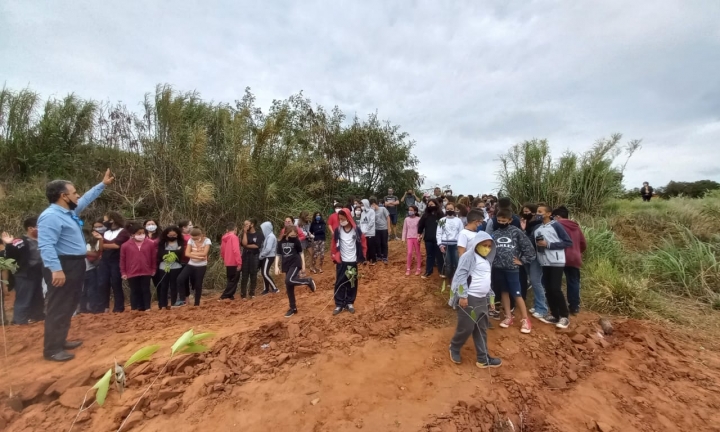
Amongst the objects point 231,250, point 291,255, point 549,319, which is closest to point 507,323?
point 549,319

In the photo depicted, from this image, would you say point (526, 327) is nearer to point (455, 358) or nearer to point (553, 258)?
point (553, 258)

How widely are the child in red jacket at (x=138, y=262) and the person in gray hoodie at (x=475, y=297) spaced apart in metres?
4.74

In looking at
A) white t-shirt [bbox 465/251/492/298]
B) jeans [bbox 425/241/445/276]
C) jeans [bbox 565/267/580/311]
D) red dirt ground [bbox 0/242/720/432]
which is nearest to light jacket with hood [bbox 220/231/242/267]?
red dirt ground [bbox 0/242/720/432]

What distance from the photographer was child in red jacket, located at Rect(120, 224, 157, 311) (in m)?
5.49

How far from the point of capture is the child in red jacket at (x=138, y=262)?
549 centimetres

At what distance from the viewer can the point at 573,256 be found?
4734 millimetres

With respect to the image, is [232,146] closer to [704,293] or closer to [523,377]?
[523,377]

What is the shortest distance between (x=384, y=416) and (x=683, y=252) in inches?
281

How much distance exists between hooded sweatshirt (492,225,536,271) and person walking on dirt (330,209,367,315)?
1.90 meters

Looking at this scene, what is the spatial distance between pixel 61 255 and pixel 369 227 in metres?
5.41

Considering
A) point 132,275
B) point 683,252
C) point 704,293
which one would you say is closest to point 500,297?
point 704,293

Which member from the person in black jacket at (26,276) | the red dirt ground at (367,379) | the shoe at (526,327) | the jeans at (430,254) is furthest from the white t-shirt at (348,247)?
the person in black jacket at (26,276)

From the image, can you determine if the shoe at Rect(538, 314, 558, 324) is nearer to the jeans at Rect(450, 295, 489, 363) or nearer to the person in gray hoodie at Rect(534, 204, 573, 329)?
the person in gray hoodie at Rect(534, 204, 573, 329)

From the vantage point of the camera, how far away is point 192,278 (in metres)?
5.85
